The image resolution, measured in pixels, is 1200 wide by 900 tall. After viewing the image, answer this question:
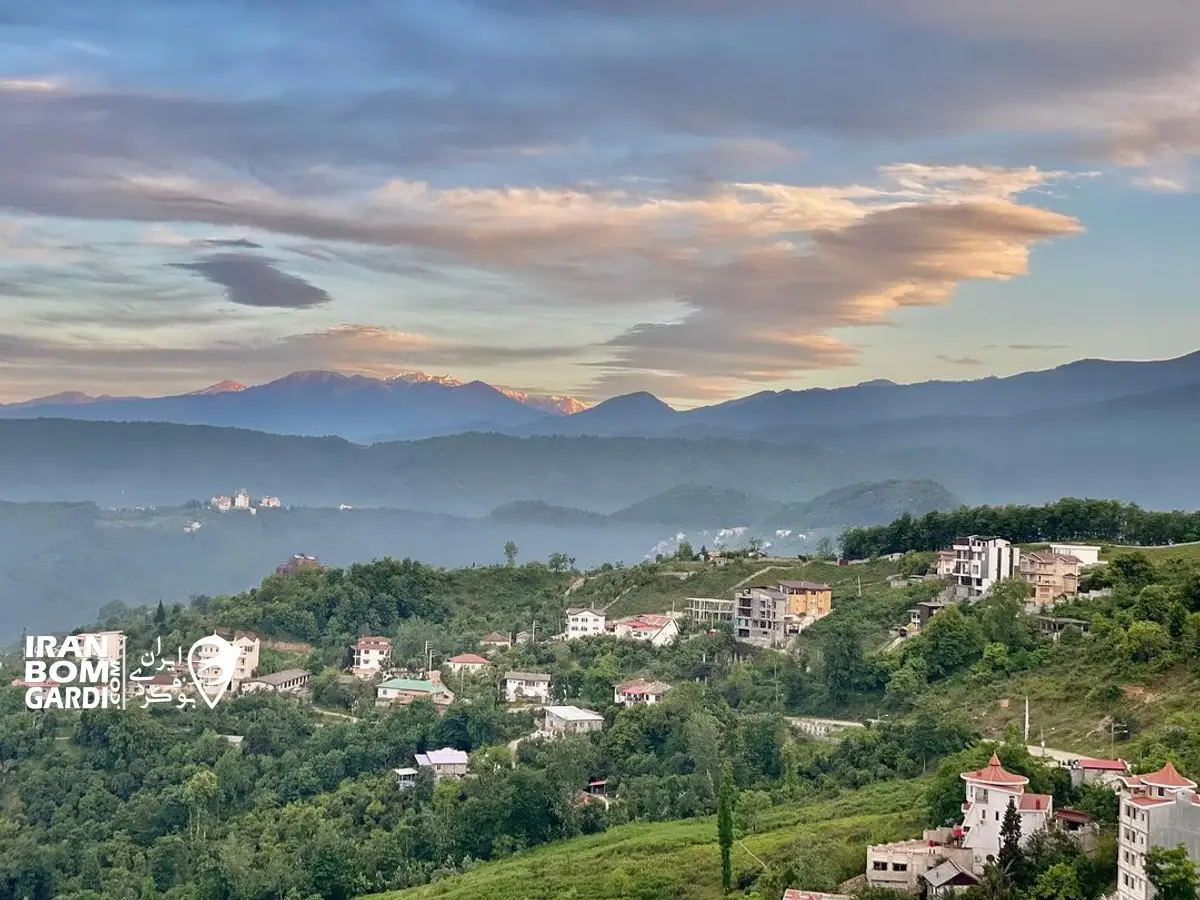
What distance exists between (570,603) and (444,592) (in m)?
6.24

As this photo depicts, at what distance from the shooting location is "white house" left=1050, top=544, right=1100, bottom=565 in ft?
139

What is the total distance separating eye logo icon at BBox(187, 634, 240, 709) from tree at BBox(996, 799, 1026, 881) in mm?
30596

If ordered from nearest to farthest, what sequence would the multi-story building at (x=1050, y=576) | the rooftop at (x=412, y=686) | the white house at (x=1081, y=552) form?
the multi-story building at (x=1050, y=576) → the white house at (x=1081, y=552) → the rooftop at (x=412, y=686)

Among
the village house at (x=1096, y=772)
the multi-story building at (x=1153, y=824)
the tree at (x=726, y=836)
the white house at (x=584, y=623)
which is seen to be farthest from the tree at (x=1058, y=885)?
the white house at (x=584, y=623)

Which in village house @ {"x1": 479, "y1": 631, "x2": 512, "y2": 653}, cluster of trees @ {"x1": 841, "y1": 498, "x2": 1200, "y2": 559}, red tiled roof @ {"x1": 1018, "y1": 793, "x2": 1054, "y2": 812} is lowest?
village house @ {"x1": 479, "y1": 631, "x2": 512, "y2": 653}

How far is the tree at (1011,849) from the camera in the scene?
2084 centimetres

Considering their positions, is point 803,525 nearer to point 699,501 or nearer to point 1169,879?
point 699,501

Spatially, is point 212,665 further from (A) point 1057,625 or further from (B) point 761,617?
(A) point 1057,625

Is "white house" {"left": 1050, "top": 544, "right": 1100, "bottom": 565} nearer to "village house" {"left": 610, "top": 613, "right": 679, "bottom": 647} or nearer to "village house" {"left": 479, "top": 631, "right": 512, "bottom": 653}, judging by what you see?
"village house" {"left": 610, "top": 613, "right": 679, "bottom": 647}

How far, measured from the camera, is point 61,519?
154 metres

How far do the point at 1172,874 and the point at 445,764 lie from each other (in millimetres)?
22291

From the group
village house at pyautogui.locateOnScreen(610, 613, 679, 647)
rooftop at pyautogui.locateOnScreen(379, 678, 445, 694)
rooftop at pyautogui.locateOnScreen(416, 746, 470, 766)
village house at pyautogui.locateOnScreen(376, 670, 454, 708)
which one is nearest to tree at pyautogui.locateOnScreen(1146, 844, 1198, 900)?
rooftop at pyautogui.locateOnScreen(416, 746, 470, 766)

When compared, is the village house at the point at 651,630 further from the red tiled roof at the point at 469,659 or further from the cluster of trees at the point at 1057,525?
the cluster of trees at the point at 1057,525

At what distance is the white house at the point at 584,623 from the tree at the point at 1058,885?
96.6 ft
